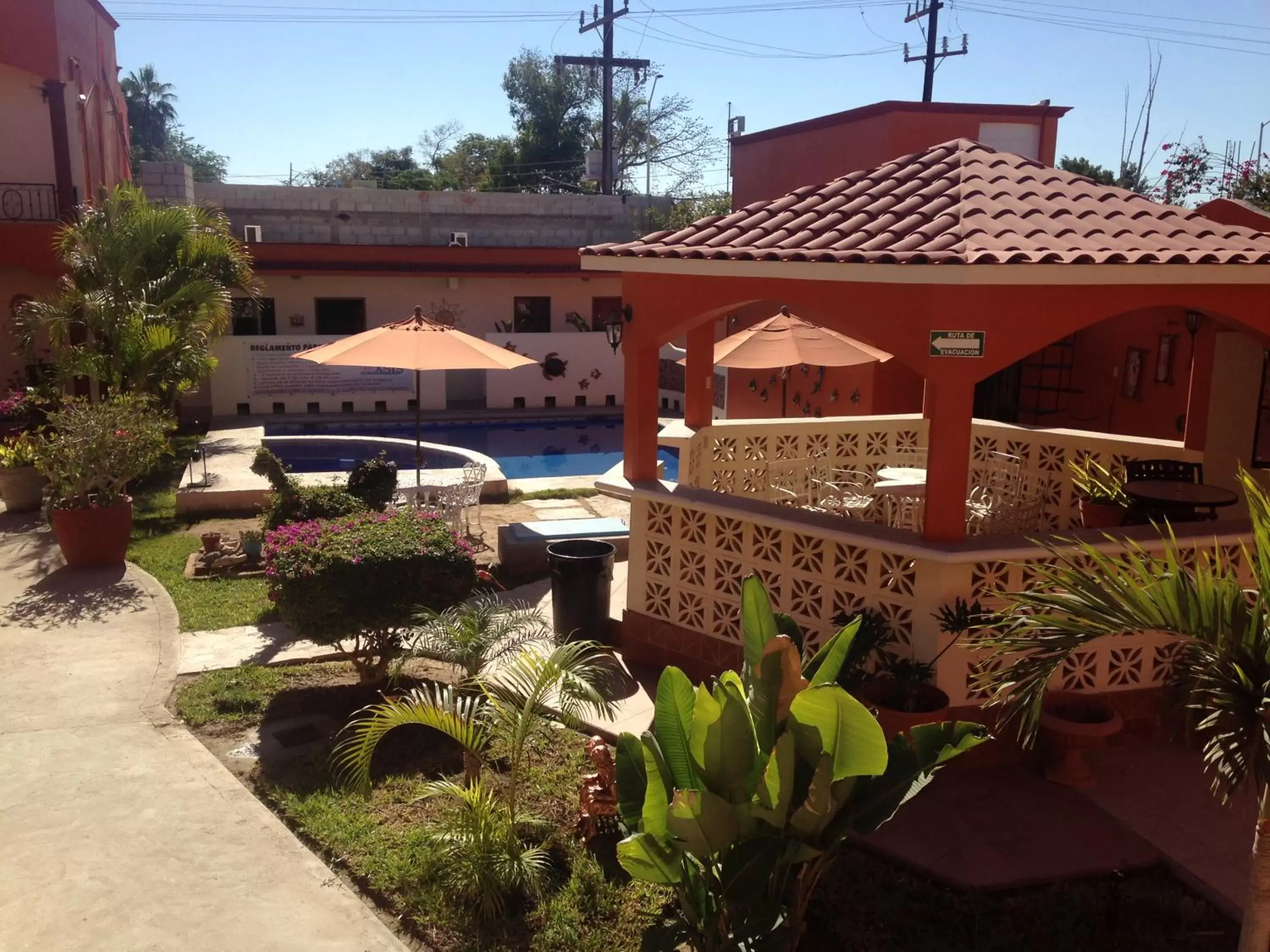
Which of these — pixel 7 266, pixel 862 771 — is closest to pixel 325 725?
pixel 862 771

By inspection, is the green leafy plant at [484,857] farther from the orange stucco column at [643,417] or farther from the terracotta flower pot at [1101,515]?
the terracotta flower pot at [1101,515]

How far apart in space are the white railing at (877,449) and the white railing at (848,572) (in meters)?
1.90

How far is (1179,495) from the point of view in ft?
27.4

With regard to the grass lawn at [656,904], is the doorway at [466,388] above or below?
Result: above

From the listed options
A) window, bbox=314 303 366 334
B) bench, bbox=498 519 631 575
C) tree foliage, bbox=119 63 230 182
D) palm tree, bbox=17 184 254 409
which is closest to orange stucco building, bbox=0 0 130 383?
palm tree, bbox=17 184 254 409

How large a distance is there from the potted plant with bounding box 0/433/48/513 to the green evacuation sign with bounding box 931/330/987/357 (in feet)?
37.5

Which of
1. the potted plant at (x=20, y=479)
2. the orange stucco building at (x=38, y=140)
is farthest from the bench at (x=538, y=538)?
the orange stucco building at (x=38, y=140)

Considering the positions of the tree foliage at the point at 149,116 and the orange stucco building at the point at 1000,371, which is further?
the tree foliage at the point at 149,116

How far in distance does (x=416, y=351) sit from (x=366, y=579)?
491 cm

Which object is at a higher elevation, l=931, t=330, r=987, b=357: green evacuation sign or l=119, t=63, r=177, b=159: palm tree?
l=119, t=63, r=177, b=159: palm tree

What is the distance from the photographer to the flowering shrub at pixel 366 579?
7.34m

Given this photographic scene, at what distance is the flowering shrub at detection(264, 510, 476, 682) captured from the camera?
7.34m

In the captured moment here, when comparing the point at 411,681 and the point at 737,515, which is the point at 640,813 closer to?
the point at 737,515

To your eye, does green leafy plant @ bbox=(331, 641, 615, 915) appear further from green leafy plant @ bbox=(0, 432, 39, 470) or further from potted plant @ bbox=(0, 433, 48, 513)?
potted plant @ bbox=(0, 433, 48, 513)
